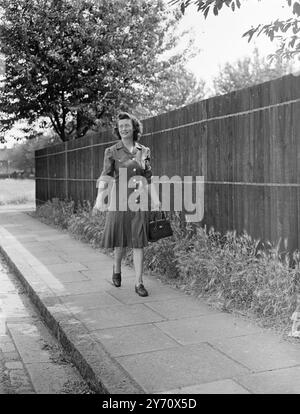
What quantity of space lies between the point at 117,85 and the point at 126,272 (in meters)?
12.3

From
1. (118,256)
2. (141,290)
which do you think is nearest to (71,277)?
(118,256)

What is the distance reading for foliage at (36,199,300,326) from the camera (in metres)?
4.71

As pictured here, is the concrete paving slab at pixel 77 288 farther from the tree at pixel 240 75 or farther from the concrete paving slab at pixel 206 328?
the tree at pixel 240 75

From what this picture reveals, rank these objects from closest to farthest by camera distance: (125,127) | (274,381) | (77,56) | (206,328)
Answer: (274,381) < (206,328) < (125,127) < (77,56)

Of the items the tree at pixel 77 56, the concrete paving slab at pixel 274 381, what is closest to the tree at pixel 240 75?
the tree at pixel 77 56

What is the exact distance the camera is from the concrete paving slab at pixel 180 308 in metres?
5.01

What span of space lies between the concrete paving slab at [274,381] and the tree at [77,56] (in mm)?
14962

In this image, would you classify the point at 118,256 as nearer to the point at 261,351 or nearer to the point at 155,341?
the point at 155,341

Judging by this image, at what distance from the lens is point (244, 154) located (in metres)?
5.92

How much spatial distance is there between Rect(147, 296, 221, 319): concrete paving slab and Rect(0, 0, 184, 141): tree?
13.0 meters

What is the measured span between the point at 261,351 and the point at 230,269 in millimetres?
1726

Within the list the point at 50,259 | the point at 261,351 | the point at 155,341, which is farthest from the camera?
the point at 50,259

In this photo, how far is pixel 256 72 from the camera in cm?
4447
